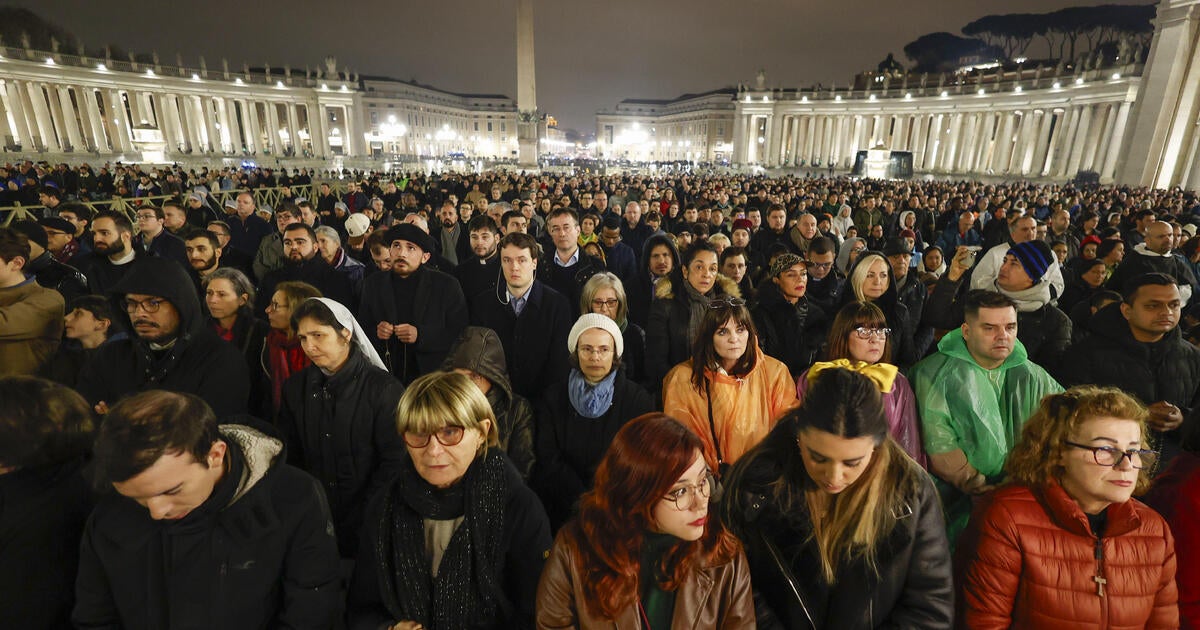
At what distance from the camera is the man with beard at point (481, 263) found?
19.3 ft

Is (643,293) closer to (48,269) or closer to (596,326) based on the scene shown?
(596,326)

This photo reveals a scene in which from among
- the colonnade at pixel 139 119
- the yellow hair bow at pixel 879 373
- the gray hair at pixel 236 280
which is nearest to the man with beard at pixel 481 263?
the gray hair at pixel 236 280

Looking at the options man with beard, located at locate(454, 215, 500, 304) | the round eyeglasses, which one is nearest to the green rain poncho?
the round eyeglasses

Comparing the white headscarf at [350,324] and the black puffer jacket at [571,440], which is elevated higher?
the white headscarf at [350,324]

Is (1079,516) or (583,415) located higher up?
(1079,516)

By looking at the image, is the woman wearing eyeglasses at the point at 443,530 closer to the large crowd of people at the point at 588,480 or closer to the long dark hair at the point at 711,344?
the large crowd of people at the point at 588,480

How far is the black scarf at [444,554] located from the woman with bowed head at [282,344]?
189 cm

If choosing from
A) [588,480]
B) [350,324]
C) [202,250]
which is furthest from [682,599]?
[202,250]

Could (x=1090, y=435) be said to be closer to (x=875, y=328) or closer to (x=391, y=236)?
(x=875, y=328)

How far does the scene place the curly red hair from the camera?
1814 millimetres

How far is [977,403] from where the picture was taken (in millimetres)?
2865

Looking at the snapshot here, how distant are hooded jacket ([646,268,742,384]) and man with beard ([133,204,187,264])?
5.75 metres

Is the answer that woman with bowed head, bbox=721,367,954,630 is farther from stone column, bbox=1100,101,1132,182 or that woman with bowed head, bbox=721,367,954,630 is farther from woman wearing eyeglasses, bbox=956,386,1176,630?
stone column, bbox=1100,101,1132,182

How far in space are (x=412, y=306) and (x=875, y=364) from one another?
3.61m
